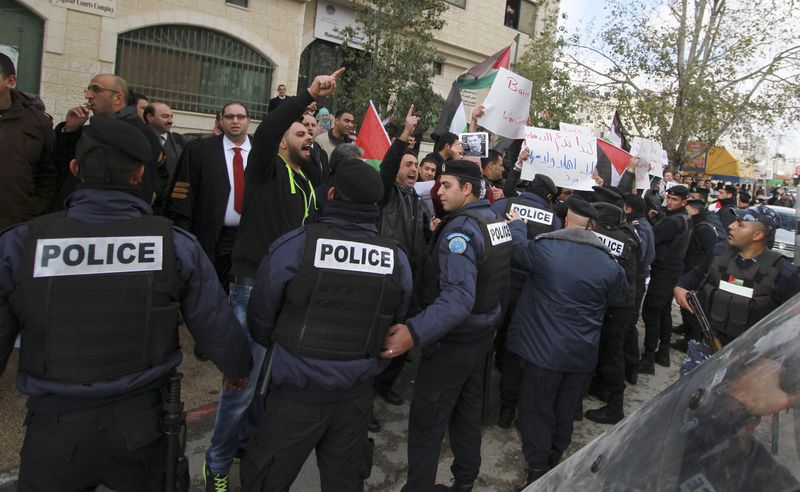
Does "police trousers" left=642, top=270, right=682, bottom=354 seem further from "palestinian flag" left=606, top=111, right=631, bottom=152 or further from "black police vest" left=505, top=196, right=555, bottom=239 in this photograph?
"palestinian flag" left=606, top=111, right=631, bottom=152

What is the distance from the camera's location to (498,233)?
10.4 ft

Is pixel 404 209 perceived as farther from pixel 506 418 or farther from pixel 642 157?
pixel 642 157

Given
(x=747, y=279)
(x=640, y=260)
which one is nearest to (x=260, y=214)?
(x=747, y=279)

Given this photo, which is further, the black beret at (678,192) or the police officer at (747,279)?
the black beret at (678,192)

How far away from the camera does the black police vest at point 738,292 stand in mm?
3656

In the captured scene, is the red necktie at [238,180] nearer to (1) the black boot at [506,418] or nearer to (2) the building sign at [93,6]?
(1) the black boot at [506,418]

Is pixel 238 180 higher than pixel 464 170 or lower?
lower

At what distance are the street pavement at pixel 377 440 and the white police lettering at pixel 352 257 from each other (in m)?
1.58

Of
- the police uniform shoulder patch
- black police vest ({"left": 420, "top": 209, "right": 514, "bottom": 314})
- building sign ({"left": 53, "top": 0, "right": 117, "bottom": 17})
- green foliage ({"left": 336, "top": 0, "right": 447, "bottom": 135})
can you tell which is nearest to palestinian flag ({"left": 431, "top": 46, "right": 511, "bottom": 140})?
green foliage ({"left": 336, "top": 0, "right": 447, "bottom": 135})

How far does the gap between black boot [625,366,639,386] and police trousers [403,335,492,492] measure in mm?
2922

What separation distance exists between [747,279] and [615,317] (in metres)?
1.09

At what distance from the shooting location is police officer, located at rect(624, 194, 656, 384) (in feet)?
17.0

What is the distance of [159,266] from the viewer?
2.06m

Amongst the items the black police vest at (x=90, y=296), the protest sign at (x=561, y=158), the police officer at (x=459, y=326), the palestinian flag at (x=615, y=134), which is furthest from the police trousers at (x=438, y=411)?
the palestinian flag at (x=615, y=134)
